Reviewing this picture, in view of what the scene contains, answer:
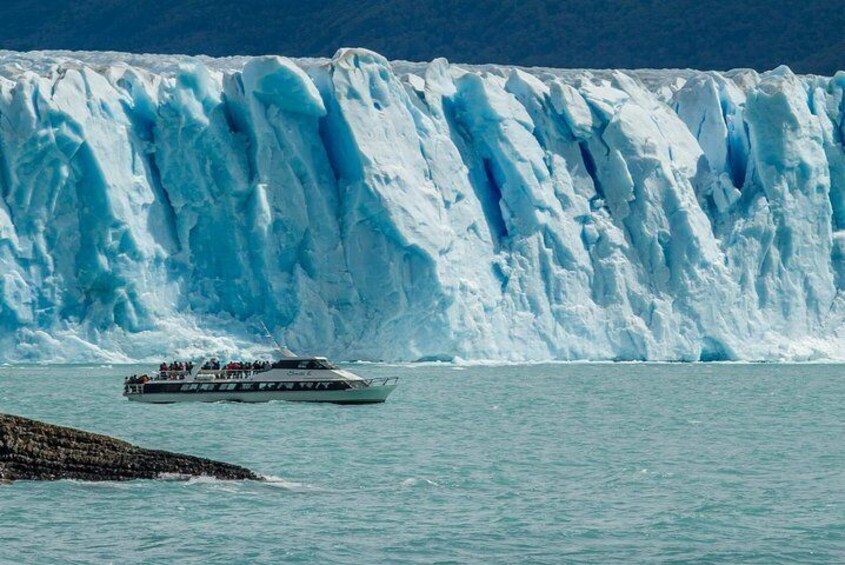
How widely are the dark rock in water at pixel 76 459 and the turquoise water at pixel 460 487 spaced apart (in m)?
0.24

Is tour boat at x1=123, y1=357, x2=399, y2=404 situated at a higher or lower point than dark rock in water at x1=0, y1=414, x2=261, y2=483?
higher

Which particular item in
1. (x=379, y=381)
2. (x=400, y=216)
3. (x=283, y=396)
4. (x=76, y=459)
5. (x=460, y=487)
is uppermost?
(x=400, y=216)

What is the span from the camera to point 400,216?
3941cm

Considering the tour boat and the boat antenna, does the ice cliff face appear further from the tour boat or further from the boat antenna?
the tour boat

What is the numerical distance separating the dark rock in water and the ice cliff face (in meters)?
21.2

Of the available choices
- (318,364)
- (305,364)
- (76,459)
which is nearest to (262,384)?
(305,364)

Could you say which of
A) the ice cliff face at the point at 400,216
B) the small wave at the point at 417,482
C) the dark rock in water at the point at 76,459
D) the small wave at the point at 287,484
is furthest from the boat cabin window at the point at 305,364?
the dark rock in water at the point at 76,459

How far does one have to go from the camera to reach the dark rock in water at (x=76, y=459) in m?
16.9

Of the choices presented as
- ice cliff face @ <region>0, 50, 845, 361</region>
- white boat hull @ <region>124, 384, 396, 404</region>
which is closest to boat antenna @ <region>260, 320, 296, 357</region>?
ice cliff face @ <region>0, 50, 845, 361</region>

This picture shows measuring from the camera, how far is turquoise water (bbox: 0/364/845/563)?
47.0 feet

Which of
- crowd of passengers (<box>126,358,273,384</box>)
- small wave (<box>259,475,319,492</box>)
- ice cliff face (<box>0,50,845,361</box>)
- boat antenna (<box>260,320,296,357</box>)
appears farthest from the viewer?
ice cliff face (<box>0,50,845,361</box>)

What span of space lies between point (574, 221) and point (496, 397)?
1008 cm

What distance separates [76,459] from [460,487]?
4.36 meters

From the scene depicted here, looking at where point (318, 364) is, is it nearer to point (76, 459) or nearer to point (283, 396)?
point (283, 396)
